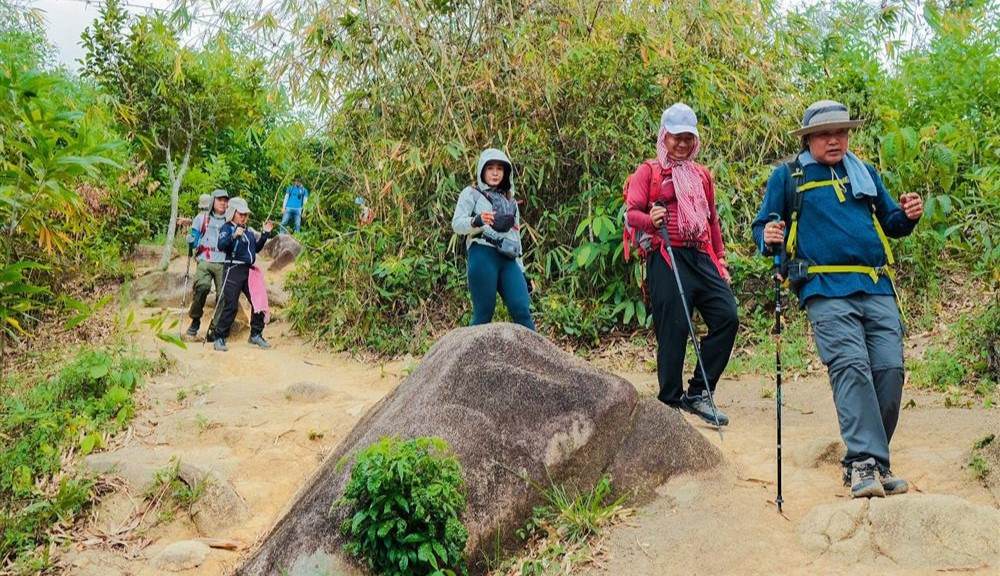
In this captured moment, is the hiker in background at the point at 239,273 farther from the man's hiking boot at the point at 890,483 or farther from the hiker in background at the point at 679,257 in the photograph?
the man's hiking boot at the point at 890,483

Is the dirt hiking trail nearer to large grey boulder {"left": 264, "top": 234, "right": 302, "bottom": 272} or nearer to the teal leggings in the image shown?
the teal leggings

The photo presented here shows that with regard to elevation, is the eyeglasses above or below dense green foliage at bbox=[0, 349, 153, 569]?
above

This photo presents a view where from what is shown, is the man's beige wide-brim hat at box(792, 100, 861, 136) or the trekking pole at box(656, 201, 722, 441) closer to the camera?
the man's beige wide-brim hat at box(792, 100, 861, 136)

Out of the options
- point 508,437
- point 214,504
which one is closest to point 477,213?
point 508,437

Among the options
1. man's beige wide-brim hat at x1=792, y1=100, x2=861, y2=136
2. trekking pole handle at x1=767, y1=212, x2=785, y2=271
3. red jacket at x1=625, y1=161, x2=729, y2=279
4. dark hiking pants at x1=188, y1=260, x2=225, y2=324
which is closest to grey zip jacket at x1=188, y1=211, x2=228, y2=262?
dark hiking pants at x1=188, y1=260, x2=225, y2=324

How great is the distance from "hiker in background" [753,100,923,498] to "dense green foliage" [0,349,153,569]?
4.09 m

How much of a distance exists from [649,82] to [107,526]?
20.5 ft

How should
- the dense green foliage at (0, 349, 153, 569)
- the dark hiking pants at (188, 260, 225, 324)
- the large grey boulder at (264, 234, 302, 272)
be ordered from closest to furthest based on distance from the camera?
1. the dense green foliage at (0, 349, 153, 569)
2. the dark hiking pants at (188, 260, 225, 324)
3. the large grey boulder at (264, 234, 302, 272)

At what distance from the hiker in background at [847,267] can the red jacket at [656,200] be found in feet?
2.94

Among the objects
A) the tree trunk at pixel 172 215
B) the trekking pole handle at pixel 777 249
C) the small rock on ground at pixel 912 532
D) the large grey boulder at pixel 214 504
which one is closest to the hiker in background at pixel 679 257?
the trekking pole handle at pixel 777 249

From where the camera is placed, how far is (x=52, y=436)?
571cm

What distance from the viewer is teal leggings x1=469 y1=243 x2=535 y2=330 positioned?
5.70 m

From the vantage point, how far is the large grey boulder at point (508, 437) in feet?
11.7

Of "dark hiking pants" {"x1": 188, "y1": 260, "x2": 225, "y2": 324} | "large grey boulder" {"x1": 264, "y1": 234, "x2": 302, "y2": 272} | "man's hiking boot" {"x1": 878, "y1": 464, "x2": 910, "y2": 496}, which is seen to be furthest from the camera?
"large grey boulder" {"x1": 264, "y1": 234, "x2": 302, "y2": 272}
